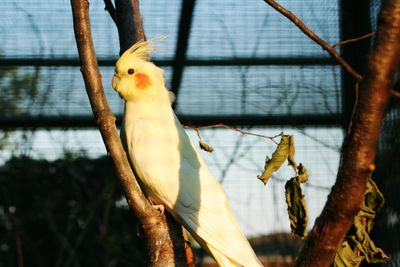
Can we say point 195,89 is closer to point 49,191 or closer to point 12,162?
point 12,162

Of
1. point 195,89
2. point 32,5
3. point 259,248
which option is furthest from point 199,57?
point 259,248

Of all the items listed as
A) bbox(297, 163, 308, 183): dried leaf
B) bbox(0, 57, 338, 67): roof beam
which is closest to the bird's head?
bbox(0, 57, 338, 67): roof beam

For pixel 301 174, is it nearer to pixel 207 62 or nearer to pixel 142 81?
pixel 142 81

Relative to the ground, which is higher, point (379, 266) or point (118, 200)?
point (379, 266)

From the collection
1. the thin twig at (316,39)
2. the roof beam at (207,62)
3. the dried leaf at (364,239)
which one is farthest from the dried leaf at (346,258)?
the roof beam at (207,62)

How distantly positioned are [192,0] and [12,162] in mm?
1691

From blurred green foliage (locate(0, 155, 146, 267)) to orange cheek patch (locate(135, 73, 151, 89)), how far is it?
1.91m

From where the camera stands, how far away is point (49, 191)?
5434 mm

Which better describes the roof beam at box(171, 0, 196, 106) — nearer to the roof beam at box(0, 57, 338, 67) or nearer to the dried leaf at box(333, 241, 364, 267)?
the roof beam at box(0, 57, 338, 67)

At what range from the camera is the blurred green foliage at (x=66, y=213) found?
4.73 metres

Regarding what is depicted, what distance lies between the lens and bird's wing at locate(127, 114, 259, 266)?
91.3 inches

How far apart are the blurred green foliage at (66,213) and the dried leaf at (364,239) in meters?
2.97

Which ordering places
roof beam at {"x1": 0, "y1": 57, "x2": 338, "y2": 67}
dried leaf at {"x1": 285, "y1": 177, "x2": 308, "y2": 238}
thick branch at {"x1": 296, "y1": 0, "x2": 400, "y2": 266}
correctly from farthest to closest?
roof beam at {"x1": 0, "y1": 57, "x2": 338, "y2": 67}, dried leaf at {"x1": 285, "y1": 177, "x2": 308, "y2": 238}, thick branch at {"x1": 296, "y1": 0, "x2": 400, "y2": 266}

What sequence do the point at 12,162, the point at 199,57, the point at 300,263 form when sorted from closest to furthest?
the point at 300,263, the point at 199,57, the point at 12,162
